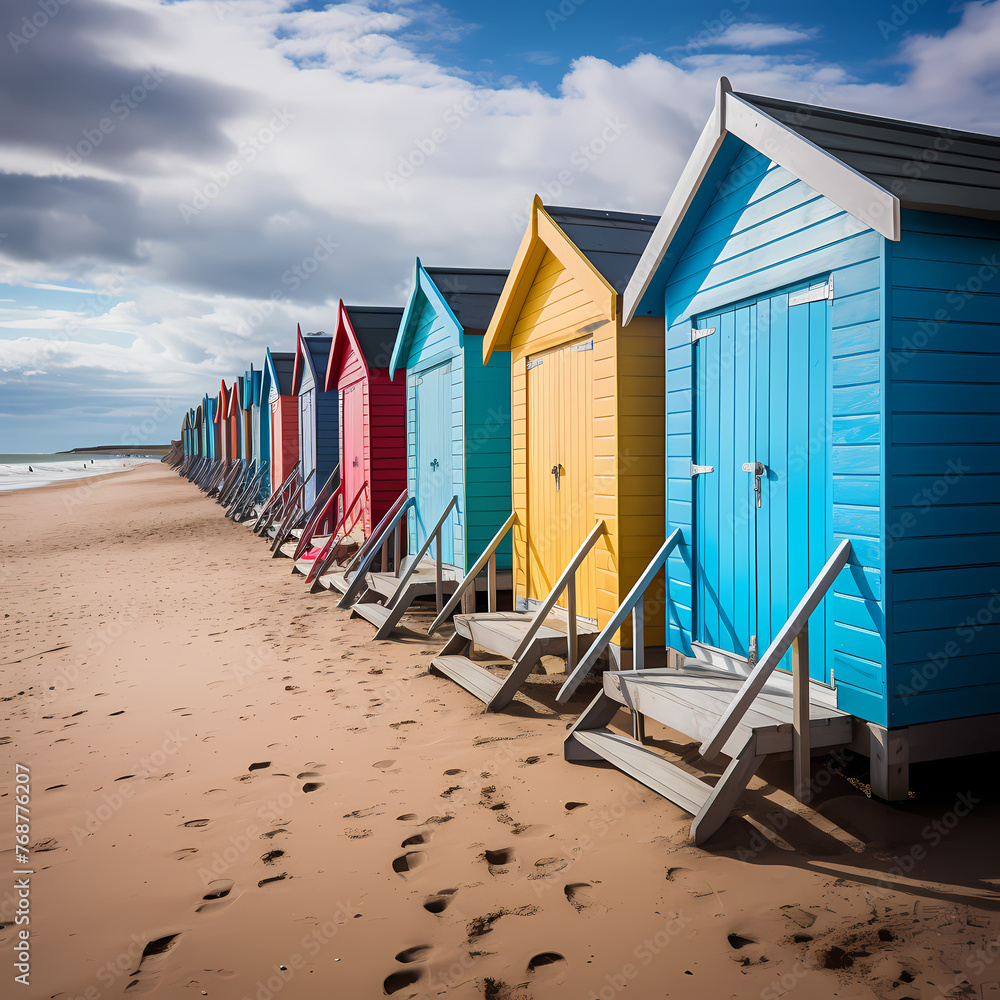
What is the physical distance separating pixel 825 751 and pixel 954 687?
2.31 ft

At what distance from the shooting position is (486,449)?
852 centimetres

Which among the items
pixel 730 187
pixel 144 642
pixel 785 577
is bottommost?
pixel 144 642

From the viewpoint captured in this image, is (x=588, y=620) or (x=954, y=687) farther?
(x=588, y=620)

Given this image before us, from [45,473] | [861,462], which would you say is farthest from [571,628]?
[45,473]

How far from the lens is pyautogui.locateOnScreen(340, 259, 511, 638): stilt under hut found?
27.8ft

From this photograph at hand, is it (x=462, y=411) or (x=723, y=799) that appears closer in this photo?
(x=723, y=799)

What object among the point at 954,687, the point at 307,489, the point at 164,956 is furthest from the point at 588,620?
the point at 307,489

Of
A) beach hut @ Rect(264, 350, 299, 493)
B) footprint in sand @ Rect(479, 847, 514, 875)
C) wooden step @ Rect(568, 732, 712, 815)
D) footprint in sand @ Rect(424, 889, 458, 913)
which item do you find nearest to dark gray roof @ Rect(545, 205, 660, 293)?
wooden step @ Rect(568, 732, 712, 815)

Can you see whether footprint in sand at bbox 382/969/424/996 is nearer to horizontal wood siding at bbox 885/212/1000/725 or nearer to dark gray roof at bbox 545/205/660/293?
horizontal wood siding at bbox 885/212/1000/725

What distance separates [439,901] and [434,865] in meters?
0.29

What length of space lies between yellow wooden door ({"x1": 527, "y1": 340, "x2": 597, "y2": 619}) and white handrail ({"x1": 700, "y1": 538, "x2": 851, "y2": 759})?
2647mm

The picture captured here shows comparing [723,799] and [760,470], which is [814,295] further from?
[723,799]

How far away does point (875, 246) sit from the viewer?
372 cm

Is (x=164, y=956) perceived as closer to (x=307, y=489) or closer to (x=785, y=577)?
(x=785, y=577)
